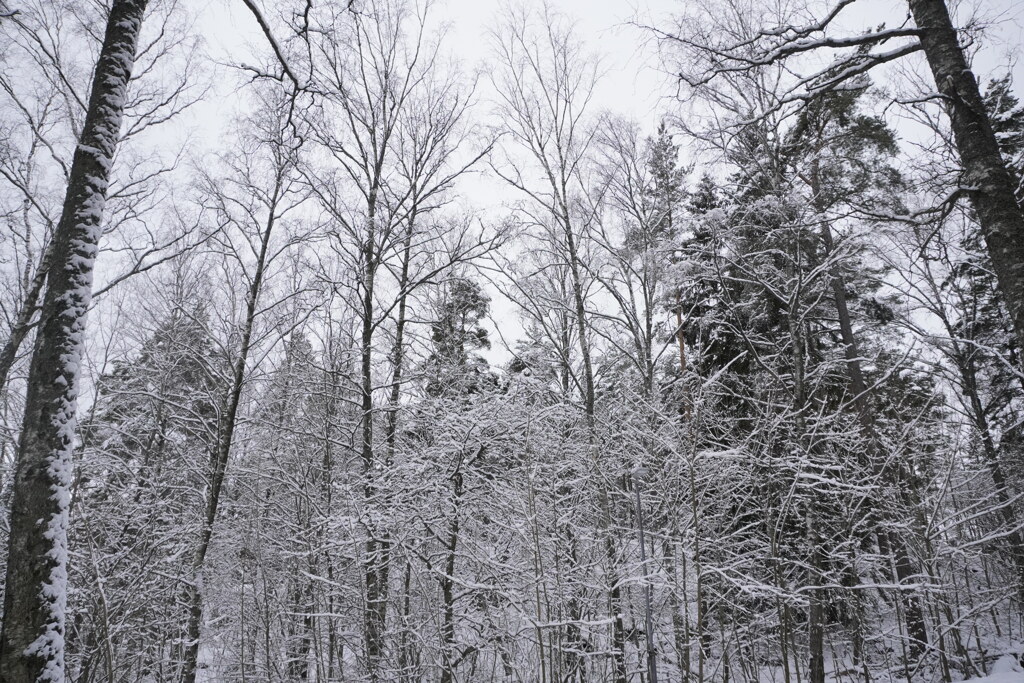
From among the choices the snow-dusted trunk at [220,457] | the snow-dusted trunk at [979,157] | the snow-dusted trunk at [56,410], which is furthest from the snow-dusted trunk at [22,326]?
the snow-dusted trunk at [979,157]

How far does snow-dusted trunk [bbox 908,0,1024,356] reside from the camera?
3.29 metres

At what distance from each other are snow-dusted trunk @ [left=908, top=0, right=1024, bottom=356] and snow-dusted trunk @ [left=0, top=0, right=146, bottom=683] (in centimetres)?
662

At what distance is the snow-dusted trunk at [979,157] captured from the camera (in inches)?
130

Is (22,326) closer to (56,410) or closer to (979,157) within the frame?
(56,410)

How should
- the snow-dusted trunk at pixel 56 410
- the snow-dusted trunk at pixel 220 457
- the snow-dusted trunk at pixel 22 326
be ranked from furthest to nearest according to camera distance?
the snow-dusted trunk at pixel 22 326 → the snow-dusted trunk at pixel 220 457 → the snow-dusted trunk at pixel 56 410

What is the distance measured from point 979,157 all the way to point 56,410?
22.7 feet

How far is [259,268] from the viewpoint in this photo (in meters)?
9.04

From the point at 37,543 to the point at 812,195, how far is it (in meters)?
9.16

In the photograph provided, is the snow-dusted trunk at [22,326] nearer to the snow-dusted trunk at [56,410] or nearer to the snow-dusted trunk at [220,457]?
the snow-dusted trunk at [220,457]

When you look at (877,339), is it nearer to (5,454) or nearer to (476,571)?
(476,571)

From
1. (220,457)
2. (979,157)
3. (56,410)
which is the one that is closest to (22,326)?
(220,457)

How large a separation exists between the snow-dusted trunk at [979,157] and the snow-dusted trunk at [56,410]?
21.7ft

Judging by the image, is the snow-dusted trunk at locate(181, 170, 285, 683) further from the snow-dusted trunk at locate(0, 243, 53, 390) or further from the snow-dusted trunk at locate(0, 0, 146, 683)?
the snow-dusted trunk at locate(0, 0, 146, 683)

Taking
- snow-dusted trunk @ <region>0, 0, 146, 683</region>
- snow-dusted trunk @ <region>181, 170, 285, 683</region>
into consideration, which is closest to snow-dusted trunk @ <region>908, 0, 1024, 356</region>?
snow-dusted trunk @ <region>0, 0, 146, 683</region>
